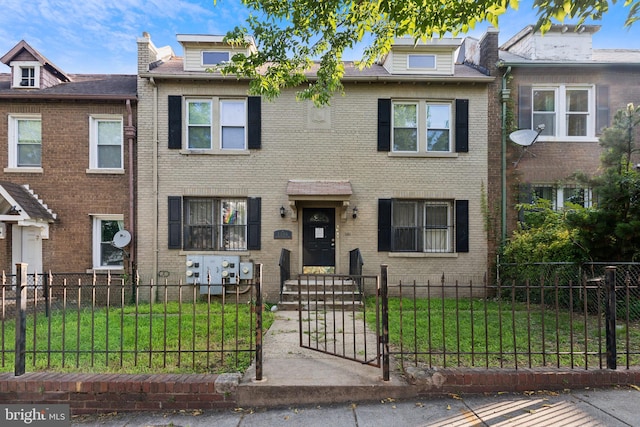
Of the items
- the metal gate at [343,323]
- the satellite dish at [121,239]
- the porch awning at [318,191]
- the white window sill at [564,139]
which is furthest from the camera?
the white window sill at [564,139]

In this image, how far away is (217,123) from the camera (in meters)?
10.5

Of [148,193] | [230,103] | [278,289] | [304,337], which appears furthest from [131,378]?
[230,103]

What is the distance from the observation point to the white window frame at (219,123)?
1048 centimetres

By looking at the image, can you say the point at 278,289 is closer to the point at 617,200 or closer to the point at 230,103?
the point at 230,103

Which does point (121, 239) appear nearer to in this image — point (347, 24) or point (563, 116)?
point (347, 24)

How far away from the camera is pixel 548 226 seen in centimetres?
938

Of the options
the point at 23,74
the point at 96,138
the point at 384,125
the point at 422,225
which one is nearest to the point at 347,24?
the point at 384,125

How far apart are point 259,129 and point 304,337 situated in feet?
20.9

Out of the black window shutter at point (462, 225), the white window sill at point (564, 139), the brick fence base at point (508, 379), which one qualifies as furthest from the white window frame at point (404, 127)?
the brick fence base at point (508, 379)

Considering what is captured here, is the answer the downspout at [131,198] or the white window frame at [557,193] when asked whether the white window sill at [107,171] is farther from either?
the white window frame at [557,193]

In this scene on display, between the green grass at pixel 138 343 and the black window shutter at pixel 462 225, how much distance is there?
5963 millimetres

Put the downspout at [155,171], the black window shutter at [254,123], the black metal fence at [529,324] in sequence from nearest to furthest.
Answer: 1. the black metal fence at [529,324]
2. the downspout at [155,171]
3. the black window shutter at [254,123]

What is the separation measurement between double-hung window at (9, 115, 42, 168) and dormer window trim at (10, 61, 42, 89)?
0.96 metres

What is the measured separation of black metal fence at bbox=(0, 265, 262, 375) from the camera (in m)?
4.40
